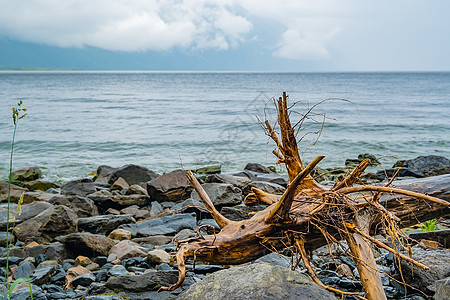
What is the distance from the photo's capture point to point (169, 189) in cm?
947

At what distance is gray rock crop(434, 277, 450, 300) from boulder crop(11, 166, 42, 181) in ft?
38.7

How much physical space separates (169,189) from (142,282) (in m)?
5.21

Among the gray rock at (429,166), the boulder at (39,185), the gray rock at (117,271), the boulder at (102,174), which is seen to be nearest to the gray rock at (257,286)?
the gray rock at (117,271)

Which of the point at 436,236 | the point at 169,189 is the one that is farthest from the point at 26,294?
the point at 169,189

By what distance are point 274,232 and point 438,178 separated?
235 centimetres

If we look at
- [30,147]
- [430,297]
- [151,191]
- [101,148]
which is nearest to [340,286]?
[430,297]

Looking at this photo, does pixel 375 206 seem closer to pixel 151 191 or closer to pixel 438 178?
pixel 438 178

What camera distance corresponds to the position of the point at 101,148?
60.7 ft

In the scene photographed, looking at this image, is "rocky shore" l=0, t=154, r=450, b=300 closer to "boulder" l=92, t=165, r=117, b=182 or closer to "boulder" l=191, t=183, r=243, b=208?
"boulder" l=191, t=183, r=243, b=208

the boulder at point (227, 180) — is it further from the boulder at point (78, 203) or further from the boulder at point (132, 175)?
the boulder at point (78, 203)

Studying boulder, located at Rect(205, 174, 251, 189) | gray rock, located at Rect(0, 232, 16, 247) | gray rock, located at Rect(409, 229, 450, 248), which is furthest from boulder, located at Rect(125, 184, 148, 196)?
gray rock, located at Rect(409, 229, 450, 248)

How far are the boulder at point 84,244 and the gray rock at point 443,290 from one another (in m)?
4.04

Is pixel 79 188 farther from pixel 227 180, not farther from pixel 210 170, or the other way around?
pixel 210 170

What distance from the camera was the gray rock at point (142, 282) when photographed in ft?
13.9
